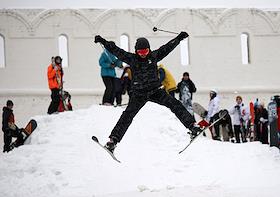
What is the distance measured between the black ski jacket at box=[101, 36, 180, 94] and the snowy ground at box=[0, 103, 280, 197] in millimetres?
1380

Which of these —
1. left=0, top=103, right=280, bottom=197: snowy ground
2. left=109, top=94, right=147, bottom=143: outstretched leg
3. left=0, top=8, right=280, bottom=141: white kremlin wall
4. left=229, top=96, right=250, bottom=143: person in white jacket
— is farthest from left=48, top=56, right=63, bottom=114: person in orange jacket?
left=0, top=8, right=280, bottom=141: white kremlin wall

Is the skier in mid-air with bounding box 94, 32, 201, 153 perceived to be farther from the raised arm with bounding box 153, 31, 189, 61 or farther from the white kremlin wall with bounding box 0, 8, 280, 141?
the white kremlin wall with bounding box 0, 8, 280, 141

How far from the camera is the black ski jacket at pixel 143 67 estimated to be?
25.5ft

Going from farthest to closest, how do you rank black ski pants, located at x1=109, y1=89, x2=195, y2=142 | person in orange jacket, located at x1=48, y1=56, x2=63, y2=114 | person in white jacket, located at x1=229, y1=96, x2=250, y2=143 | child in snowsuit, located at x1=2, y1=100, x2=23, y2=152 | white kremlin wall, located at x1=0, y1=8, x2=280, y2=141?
white kremlin wall, located at x1=0, y1=8, x2=280, y2=141
person in white jacket, located at x1=229, y1=96, x2=250, y2=143
person in orange jacket, located at x1=48, y1=56, x2=63, y2=114
child in snowsuit, located at x1=2, y1=100, x2=23, y2=152
black ski pants, located at x1=109, y1=89, x2=195, y2=142

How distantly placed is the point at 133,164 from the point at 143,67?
2.32 metres

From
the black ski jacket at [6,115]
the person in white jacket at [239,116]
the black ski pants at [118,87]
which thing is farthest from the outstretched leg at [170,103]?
the person in white jacket at [239,116]

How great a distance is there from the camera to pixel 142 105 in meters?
7.86

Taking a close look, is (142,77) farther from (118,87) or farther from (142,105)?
(118,87)

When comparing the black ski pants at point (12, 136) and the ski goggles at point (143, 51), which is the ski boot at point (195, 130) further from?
the black ski pants at point (12, 136)

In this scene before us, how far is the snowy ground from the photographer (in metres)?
7.87

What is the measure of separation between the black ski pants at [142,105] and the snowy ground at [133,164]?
863 millimetres

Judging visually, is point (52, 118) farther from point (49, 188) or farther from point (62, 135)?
point (49, 188)

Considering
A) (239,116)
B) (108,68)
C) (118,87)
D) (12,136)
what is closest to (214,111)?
(239,116)

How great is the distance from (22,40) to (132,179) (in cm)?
1316
